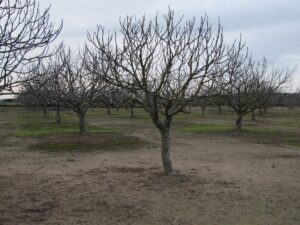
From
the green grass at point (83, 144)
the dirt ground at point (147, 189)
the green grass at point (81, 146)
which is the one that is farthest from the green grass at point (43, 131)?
the dirt ground at point (147, 189)

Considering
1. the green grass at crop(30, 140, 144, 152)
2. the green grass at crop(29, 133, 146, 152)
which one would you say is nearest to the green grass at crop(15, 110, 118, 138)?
the green grass at crop(29, 133, 146, 152)

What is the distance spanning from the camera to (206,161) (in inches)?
530

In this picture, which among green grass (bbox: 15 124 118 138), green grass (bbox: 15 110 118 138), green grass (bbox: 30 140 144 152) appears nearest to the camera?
green grass (bbox: 30 140 144 152)

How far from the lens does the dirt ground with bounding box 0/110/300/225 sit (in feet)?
23.6

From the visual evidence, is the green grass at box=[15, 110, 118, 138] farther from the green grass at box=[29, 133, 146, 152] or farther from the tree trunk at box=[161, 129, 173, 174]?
the tree trunk at box=[161, 129, 173, 174]

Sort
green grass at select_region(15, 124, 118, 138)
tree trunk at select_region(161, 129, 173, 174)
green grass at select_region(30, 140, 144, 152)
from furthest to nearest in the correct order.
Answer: green grass at select_region(15, 124, 118, 138) < green grass at select_region(30, 140, 144, 152) < tree trunk at select_region(161, 129, 173, 174)

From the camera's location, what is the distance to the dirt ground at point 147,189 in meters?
7.20

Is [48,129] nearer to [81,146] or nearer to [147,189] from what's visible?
[81,146]

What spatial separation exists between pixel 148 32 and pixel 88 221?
496 cm

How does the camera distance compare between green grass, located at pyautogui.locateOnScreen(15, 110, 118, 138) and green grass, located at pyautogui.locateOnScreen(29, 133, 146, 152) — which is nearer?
green grass, located at pyautogui.locateOnScreen(29, 133, 146, 152)

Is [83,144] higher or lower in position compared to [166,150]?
lower

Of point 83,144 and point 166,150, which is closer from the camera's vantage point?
point 166,150

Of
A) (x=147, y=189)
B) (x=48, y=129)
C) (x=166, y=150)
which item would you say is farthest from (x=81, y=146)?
(x=48, y=129)

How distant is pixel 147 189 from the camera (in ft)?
30.0
